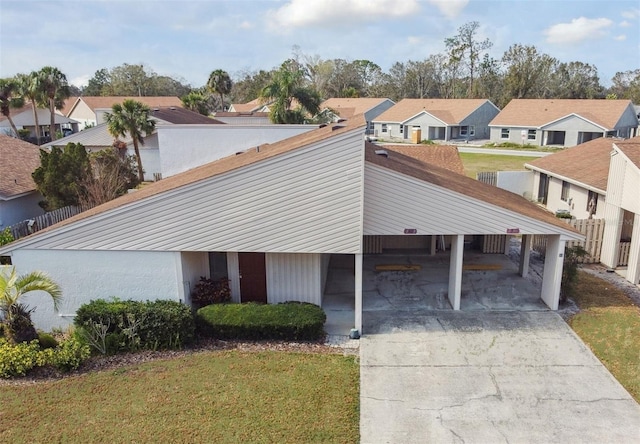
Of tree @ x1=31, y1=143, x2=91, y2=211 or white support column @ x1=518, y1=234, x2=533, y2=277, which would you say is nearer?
white support column @ x1=518, y1=234, x2=533, y2=277

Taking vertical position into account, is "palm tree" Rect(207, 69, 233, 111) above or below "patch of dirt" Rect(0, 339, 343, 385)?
above

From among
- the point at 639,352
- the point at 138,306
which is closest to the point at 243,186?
the point at 138,306

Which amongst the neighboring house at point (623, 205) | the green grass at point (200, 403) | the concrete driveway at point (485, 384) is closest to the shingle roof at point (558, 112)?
the neighboring house at point (623, 205)

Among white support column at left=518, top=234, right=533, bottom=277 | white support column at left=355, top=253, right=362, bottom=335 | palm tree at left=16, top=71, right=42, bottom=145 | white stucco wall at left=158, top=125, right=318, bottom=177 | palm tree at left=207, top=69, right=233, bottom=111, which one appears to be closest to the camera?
white support column at left=355, top=253, right=362, bottom=335

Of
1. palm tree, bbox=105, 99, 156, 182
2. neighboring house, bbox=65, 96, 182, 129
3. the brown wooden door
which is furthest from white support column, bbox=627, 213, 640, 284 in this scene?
neighboring house, bbox=65, 96, 182, 129

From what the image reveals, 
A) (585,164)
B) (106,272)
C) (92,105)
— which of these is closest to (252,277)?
(106,272)

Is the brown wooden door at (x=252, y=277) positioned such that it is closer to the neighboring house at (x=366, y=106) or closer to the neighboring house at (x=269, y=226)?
the neighboring house at (x=269, y=226)

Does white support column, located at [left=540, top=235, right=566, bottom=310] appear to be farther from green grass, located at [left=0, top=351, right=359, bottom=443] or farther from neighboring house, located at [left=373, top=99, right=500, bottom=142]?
neighboring house, located at [left=373, top=99, right=500, bottom=142]
